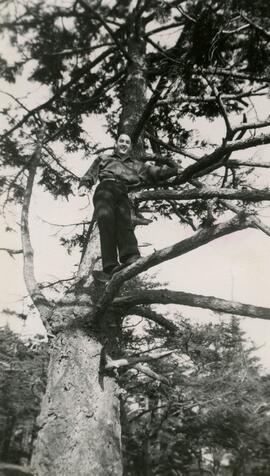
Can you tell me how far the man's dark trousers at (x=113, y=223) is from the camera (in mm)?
4016

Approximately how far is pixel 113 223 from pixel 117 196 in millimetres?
358

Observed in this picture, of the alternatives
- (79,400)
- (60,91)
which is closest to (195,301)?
(79,400)

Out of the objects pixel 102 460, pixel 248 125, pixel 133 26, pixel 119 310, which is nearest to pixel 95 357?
pixel 119 310

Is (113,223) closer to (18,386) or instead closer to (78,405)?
(78,405)

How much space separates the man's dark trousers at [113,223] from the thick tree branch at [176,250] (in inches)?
13.3

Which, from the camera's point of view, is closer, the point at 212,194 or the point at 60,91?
the point at 212,194

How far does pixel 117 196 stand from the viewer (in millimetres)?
4402

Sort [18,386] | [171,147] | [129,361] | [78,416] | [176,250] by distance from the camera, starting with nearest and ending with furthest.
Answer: [176,250]
[78,416]
[129,361]
[171,147]
[18,386]

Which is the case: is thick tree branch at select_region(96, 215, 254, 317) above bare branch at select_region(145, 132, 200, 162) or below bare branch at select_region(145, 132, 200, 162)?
below

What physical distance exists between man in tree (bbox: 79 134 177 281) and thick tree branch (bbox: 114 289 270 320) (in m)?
0.36

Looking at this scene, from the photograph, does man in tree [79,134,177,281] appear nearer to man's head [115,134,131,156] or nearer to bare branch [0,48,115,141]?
man's head [115,134,131,156]

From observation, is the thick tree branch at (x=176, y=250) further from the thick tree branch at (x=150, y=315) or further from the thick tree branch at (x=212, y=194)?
the thick tree branch at (x=150, y=315)

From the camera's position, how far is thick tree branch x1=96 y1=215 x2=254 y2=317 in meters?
3.18

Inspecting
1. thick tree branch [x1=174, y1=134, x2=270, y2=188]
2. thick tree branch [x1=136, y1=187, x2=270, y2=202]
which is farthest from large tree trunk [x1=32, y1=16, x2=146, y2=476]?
thick tree branch [x1=174, y1=134, x2=270, y2=188]
